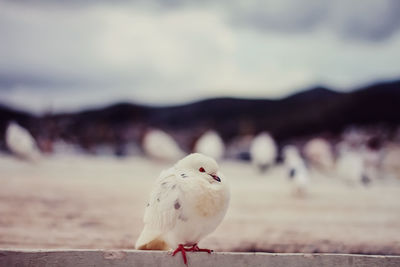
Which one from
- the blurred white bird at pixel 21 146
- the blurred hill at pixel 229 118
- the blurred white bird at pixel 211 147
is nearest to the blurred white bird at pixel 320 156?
the blurred white bird at pixel 211 147

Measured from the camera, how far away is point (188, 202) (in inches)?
109

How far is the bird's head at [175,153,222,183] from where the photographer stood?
9.43ft

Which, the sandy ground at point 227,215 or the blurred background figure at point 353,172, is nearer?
the sandy ground at point 227,215

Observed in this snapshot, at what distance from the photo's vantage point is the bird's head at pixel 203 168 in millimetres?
2873

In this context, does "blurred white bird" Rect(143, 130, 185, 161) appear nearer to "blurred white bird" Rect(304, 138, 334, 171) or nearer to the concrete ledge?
"blurred white bird" Rect(304, 138, 334, 171)

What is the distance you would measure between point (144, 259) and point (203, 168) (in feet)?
2.12

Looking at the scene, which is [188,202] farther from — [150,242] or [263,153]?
[263,153]

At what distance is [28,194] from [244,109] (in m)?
13.1

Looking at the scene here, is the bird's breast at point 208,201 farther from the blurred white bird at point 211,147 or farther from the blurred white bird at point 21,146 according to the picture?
the blurred white bird at point 211,147

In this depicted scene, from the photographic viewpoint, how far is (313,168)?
46.2 feet

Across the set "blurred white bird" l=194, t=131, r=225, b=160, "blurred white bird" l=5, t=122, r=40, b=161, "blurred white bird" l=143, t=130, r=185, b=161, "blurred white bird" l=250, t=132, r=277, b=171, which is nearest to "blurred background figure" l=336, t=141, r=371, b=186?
"blurred white bird" l=250, t=132, r=277, b=171

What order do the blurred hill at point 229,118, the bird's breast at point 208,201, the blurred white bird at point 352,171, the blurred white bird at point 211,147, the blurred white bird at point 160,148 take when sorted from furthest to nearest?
the blurred hill at point 229,118 < the blurred white bird at point 160,148 < the blurred white bird at point 211,147 < the blurred white bird at point 352,171 < the bird's breast at point 208,201

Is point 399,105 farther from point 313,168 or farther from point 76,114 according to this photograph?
point 76,114

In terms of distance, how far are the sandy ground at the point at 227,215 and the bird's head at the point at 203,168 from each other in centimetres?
164
